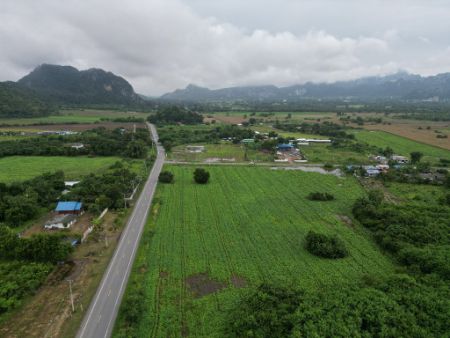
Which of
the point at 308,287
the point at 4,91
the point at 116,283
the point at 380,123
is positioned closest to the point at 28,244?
the point at 116,283

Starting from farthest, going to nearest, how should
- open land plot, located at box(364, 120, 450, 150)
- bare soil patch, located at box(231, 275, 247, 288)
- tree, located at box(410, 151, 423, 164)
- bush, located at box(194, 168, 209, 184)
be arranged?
open land plot, located at box(364, 120, 450, 150) < tree, located at box(410, 151, 423, 164) < bush, located at box(194, 168, 209, 184) < bare soil patch, located at box(231, 275, 247, 288)

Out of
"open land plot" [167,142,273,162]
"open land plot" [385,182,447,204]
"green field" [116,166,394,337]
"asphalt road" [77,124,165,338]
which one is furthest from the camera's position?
"open land plot" [167,142,273,162]

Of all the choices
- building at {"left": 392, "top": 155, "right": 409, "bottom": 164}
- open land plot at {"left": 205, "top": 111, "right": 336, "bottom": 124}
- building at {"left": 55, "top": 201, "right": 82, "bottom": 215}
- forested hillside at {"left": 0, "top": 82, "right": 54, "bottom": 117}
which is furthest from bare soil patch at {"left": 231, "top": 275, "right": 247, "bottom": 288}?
forested hillside at {"left": 0, "top": 82, "right": 54, "bottom": 117}

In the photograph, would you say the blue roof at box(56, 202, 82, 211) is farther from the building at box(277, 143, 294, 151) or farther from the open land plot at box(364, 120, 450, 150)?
the open land plot at box(364, 120, 450, 150)

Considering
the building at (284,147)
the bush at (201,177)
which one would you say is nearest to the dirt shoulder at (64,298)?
the bush at (201,177)

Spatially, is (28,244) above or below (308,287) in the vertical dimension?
above

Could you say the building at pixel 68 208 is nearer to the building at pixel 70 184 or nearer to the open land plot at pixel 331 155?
the building at pixel 70 184

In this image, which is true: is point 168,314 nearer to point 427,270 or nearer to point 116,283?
point 116,283
